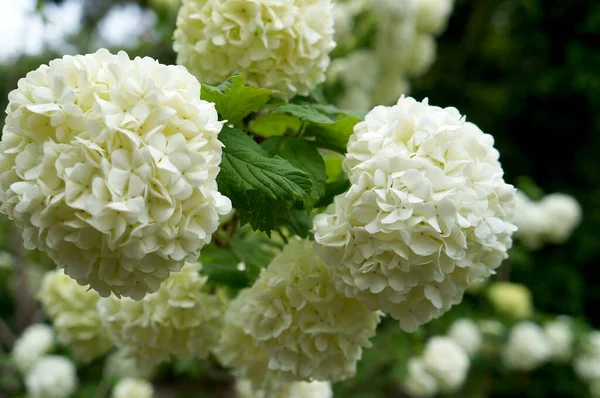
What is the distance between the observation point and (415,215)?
655mm

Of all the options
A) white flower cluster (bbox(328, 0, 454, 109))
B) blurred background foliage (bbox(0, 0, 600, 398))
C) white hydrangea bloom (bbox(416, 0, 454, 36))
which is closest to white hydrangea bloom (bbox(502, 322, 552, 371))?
blurred background foliage (bbox(0, 0, 600, 398))

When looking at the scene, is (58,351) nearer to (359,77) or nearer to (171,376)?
(171,376)

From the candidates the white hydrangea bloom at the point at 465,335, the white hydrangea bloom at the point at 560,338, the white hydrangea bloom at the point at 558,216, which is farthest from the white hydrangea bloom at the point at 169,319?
the white hydrangea bloom at the point at 558,216

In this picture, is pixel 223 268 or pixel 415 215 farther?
pixel 223 268

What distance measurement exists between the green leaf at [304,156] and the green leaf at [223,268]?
8.4 inches

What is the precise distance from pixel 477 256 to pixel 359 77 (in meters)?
1.78

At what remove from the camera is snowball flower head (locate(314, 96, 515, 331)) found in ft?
2.15

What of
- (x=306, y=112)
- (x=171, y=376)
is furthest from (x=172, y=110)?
(x=171, y=376)

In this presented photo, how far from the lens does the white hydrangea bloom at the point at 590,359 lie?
264 cm

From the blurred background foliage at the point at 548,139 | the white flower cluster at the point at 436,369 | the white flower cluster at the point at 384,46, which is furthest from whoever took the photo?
the blurred background foliage at the point at 548,139

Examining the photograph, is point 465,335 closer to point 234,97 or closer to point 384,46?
point 384,46

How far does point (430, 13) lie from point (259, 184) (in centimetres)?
213

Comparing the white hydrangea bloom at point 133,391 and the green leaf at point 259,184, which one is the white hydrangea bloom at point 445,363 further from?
the green leaf at point 259,184

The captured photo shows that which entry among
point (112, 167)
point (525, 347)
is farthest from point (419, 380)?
point (112, 167)
